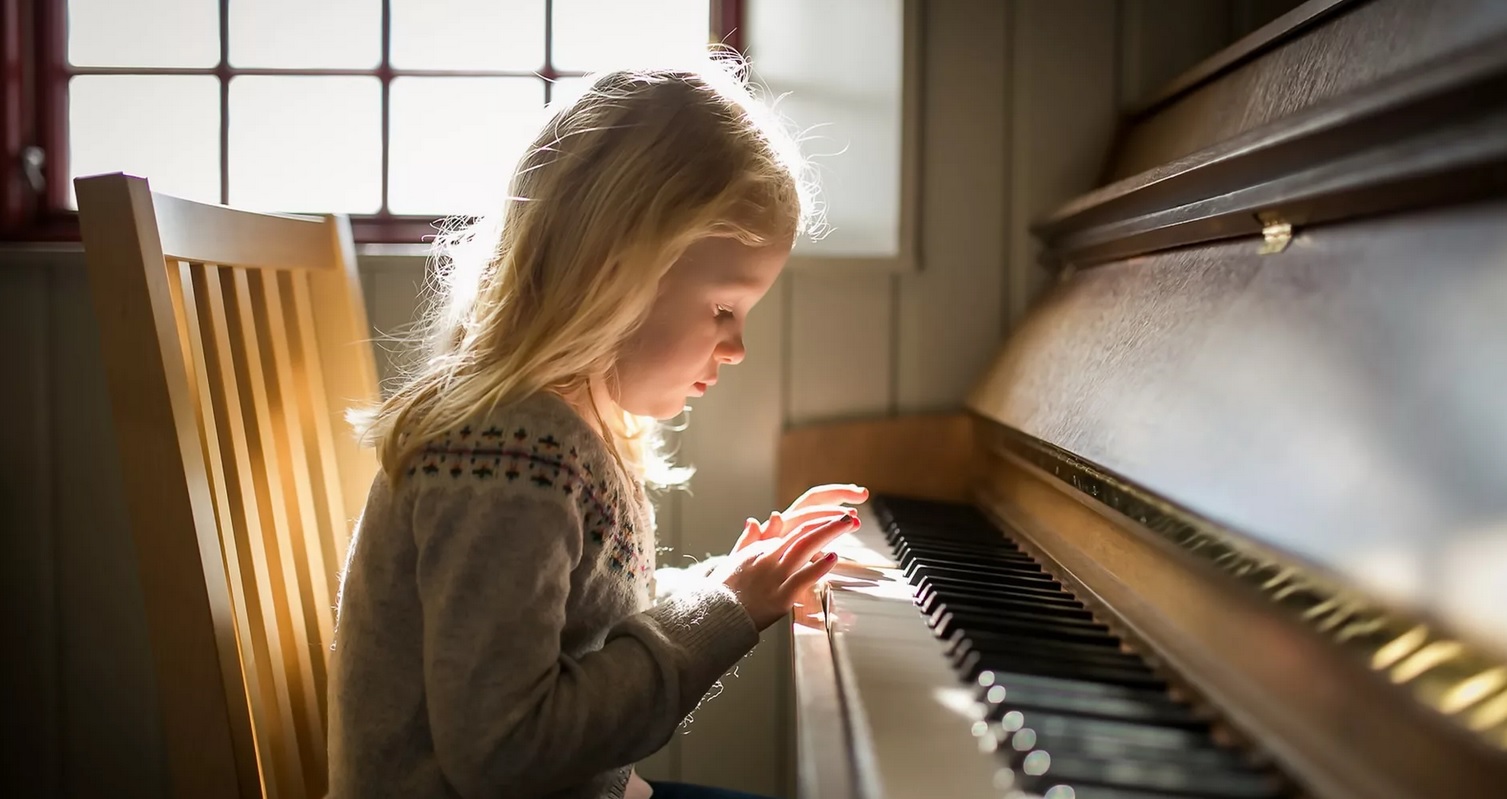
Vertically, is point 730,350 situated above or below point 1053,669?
above

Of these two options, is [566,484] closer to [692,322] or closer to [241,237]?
[692,322]

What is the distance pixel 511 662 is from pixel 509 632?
0.02m

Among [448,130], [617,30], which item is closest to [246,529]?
[448,130]

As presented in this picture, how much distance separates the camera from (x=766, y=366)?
1.48 m

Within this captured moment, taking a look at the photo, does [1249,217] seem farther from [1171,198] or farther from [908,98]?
[908,98]

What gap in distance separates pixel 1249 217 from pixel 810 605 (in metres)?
0.44

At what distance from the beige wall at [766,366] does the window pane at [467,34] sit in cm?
36

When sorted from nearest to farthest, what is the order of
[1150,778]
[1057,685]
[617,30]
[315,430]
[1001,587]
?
1. [1150,778]
2. [1057,685]
3. [1001,587]
4. [315,430]
5. [617,30]

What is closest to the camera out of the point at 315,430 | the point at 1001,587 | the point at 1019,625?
the point at 1019,625

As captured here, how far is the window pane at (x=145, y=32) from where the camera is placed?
1610mm

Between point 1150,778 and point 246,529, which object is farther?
point 246,529

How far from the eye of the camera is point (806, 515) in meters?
1.04

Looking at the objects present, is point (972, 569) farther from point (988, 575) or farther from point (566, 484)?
point (566, 484)

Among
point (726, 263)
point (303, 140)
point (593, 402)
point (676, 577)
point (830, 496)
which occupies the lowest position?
point (676, 577)
